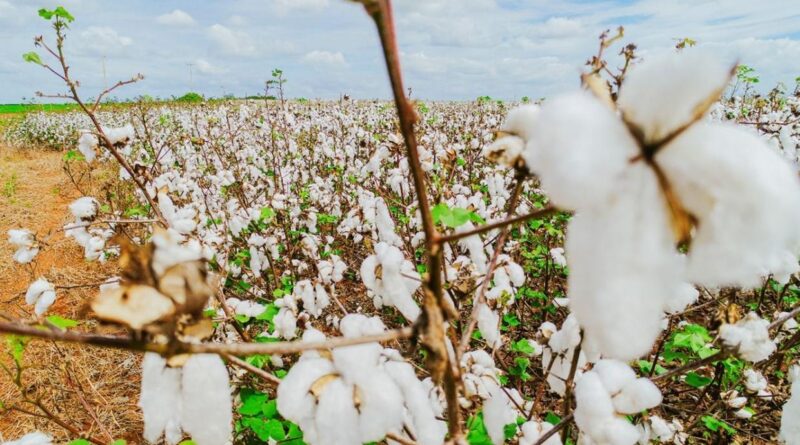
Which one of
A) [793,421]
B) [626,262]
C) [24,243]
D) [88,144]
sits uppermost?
[88,144]

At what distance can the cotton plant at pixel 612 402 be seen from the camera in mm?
1322

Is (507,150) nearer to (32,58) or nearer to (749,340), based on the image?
(749,340)

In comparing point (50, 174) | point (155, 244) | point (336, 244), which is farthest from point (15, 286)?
point (50, 174)

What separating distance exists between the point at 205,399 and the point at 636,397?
1.15m

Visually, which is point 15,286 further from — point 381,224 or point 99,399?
point 381,224

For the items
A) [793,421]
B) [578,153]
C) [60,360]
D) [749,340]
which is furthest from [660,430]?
[60,360]

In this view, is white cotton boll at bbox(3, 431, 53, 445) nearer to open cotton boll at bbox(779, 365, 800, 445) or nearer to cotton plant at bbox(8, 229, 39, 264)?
cotton plant at bbox(8, 229, 39, 264)

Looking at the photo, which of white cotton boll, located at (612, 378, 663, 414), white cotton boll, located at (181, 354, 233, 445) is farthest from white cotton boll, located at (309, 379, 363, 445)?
white cotton boll, located at (612, 378, 663, 414)

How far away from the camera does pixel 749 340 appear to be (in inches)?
60.4

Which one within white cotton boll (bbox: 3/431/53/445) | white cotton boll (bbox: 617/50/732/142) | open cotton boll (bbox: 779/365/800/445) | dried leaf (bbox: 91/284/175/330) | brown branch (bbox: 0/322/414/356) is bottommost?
open cotton boll (bbox: 779/365/800/445)

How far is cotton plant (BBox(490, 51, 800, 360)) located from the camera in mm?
518

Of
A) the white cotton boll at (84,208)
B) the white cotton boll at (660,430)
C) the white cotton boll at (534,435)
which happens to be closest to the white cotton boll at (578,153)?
the white cotton boll at (534,435)

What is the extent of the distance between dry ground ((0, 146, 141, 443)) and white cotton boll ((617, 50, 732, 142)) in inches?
36.9

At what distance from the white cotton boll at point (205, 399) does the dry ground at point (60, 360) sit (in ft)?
0.76
